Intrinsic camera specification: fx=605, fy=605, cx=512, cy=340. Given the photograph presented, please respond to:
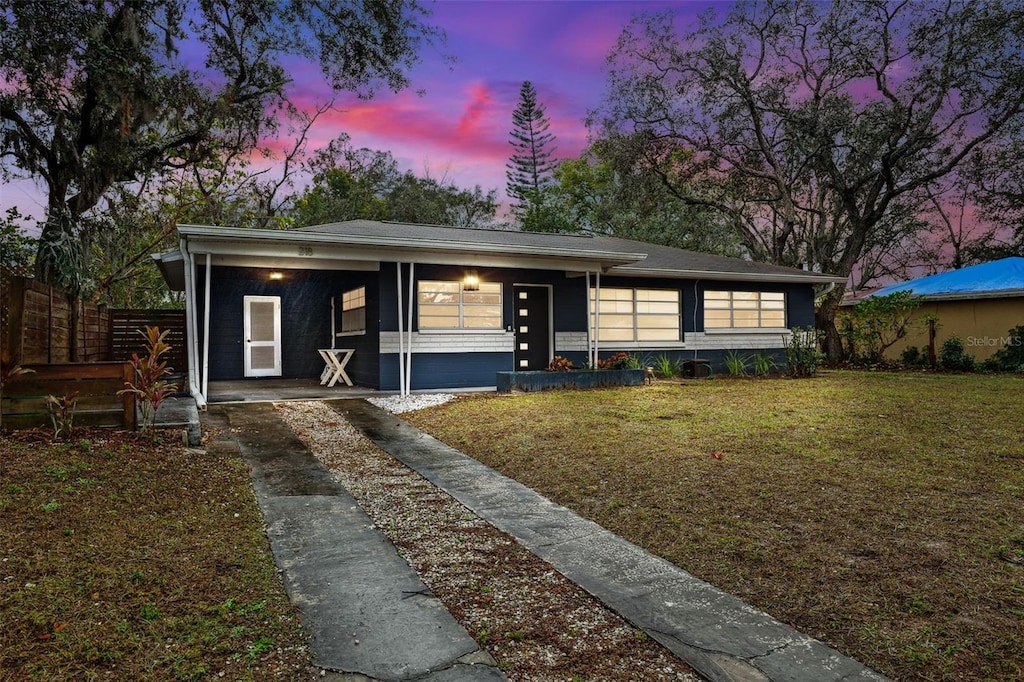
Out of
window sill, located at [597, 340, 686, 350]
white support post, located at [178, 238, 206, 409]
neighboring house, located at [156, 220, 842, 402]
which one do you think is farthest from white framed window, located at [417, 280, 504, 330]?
white support post, located at [178, 238, 206, 409]

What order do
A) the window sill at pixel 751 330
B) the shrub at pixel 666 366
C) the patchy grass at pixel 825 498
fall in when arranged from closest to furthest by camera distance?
1. the patchy grass at pixel 825 498
2. the shrub at pixel 666 366
3. the window sill at pixel 751 330

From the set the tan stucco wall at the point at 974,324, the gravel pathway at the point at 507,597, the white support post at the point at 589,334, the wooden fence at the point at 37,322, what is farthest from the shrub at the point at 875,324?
the wooden fence at the point at 37,322

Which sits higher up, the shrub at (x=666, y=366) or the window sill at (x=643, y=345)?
the window sill at (x=643, y=345)

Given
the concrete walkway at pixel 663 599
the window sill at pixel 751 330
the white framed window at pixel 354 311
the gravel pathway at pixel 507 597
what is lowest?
the concrete walkway at pixel 663 599

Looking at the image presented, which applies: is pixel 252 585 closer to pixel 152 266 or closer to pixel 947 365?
pixel 947 365

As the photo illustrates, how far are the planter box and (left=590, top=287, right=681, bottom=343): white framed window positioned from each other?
81.2 inches

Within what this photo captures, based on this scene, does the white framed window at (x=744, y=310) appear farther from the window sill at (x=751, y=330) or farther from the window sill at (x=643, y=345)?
the window sill at (x=643, y=345)

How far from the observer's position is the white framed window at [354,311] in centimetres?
1195

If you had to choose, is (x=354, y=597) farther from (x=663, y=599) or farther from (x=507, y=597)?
(x=663, y=599)

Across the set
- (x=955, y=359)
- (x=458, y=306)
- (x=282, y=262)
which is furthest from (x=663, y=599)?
(x=955, y=359)

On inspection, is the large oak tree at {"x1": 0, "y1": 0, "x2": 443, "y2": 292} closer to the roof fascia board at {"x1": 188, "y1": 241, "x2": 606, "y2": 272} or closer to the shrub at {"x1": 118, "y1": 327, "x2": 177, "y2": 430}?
the roof fascia board at {"x1": 188, "y1": 241, "x2": 606, "y2": 272}

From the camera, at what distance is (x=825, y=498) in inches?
Result: 171

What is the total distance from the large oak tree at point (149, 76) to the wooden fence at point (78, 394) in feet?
11.7

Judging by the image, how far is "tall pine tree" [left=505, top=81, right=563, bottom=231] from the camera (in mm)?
39406
